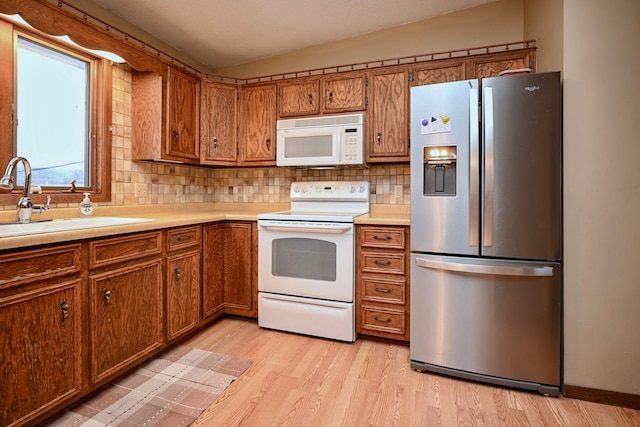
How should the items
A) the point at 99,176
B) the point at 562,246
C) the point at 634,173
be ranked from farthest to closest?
the point at 99,176 < the point at 562,246 < the point at 634,173

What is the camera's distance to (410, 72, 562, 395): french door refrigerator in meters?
1.69

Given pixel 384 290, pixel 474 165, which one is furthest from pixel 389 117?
pixel 384 290

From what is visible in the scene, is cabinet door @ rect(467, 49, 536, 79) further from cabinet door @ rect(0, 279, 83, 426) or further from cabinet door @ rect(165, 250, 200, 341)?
cabinet door @ rect(0, 279, 83, 426)

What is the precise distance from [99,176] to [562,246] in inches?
117

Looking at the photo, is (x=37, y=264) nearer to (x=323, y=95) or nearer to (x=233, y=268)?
(x=233, y=268)

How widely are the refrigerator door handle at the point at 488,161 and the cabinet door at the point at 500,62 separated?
763 mm

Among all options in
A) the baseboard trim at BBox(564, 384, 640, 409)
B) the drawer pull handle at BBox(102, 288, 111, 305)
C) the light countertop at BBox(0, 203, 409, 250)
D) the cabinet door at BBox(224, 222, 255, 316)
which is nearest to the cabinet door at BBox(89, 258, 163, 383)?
the drawer pull handle at BBox(102, 288, 111, 305)

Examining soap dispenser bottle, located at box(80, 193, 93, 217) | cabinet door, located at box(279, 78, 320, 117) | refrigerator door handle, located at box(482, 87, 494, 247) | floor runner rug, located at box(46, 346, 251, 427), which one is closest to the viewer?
floor runner rug, located at box(46, 346, 251, 427)

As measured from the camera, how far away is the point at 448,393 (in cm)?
175

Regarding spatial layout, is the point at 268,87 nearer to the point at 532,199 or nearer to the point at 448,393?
the point at 532,199

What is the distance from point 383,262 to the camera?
2.26 metres

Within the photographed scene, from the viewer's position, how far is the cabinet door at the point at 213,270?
2467mm

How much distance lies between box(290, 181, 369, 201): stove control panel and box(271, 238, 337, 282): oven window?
2.01ft

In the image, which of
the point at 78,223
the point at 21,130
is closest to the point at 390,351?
the point at 78,223
